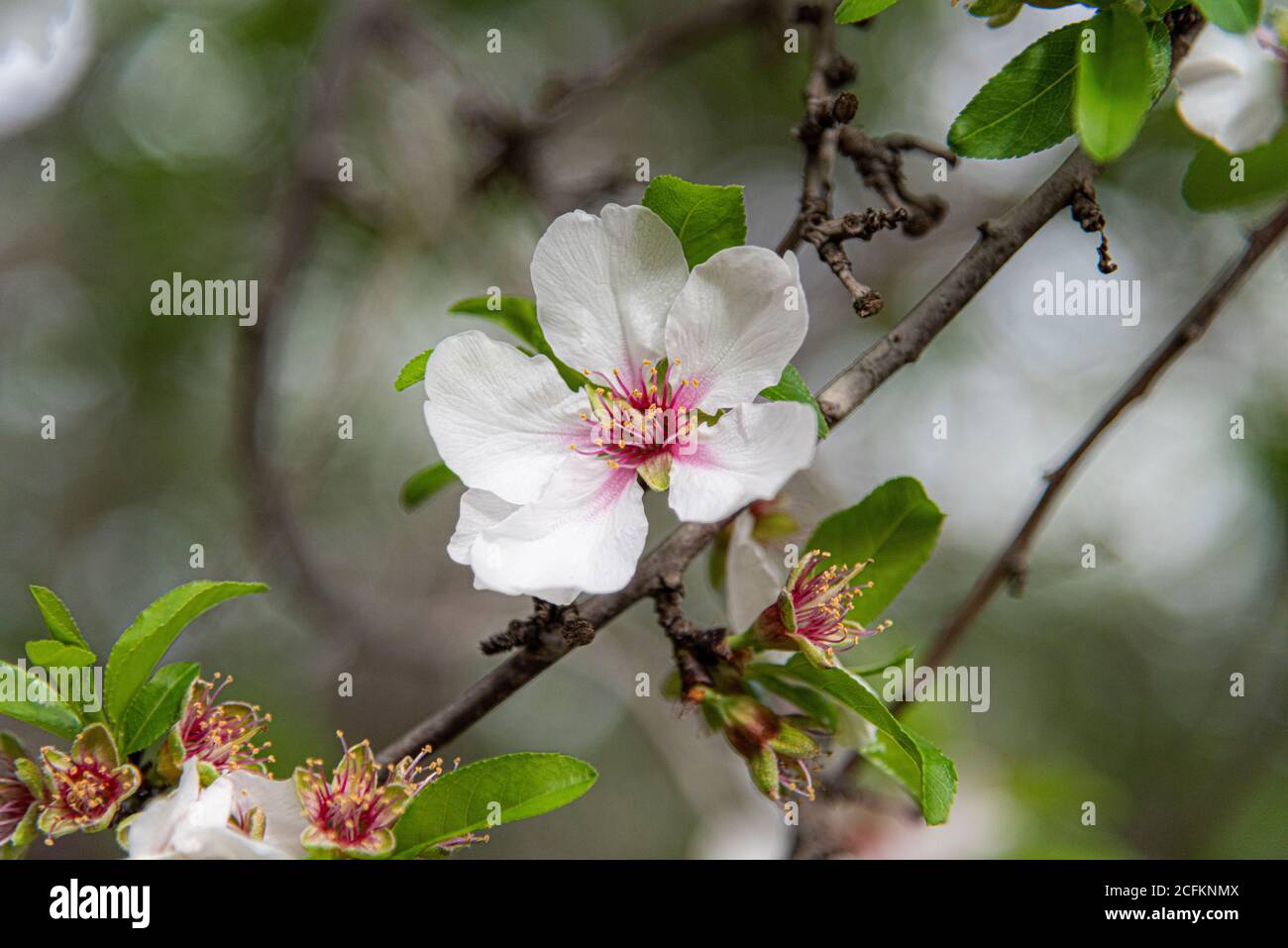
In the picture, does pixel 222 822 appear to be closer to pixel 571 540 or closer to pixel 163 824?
pixel 163 824

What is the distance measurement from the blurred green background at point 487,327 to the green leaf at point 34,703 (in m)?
1.22

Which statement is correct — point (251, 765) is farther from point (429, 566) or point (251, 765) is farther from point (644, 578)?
point (429, 566)

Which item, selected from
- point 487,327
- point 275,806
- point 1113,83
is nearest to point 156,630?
point 275,806

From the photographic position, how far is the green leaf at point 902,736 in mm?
898

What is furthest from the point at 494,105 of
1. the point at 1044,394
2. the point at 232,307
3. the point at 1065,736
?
the point at 1065,736

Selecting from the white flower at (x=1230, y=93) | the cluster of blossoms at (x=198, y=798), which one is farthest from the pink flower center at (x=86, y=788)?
Answer: the white flower at (x=1230, y=93)

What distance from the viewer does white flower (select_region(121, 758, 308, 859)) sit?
2.85 feet

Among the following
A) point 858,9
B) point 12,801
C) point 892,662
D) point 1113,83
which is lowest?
point 12,801

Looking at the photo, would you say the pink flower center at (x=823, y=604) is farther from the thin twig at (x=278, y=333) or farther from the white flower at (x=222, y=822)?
the thin twig at (x=278, y=333)

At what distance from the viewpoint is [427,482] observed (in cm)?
123

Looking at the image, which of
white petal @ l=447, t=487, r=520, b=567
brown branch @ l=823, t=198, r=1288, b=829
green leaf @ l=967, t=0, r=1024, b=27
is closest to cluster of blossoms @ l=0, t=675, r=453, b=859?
white petal @ l=447, t=487, r=520, b=567

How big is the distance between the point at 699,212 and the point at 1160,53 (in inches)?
18.7

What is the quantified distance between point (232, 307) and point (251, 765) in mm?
1609

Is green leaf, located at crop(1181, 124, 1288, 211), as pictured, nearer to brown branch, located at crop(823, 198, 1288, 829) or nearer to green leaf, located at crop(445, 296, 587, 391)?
brown branch, located at crop(823, 198, 1288, 829)
